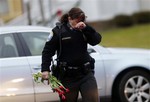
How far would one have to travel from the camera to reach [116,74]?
796 centimetres

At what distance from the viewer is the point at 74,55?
19.4 ft

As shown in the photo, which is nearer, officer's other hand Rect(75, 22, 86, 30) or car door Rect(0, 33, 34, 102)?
officer's other hand Rect(75, 22, 86, 30)

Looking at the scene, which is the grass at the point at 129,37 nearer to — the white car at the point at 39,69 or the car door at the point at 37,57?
the white car at the point at 39,69

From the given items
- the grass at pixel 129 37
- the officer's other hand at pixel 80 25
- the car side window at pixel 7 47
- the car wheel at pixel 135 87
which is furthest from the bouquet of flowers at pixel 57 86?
the grass at pixel 129 37

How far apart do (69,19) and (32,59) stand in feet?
5.52

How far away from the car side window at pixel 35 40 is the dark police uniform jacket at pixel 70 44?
1.65 meters

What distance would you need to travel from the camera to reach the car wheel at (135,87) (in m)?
7.99

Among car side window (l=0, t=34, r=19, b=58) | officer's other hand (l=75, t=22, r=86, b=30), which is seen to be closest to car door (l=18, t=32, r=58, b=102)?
car side window (l=0, t=34, r=19, b=58)

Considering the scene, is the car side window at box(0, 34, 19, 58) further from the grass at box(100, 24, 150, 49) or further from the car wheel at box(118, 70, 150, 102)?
the grass at box(100, 24, 150, 49)

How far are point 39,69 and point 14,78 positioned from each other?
0.37m

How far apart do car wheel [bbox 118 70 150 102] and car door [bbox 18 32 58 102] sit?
114 cm

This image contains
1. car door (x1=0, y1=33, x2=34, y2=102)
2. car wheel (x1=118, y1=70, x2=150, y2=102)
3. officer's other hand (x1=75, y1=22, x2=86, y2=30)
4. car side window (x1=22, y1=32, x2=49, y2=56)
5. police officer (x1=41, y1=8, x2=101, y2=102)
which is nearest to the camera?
officer's other hand (x1=75, y1=22, x2=86, y2=30)

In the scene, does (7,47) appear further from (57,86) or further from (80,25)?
(80,25)

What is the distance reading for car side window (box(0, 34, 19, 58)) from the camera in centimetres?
743
